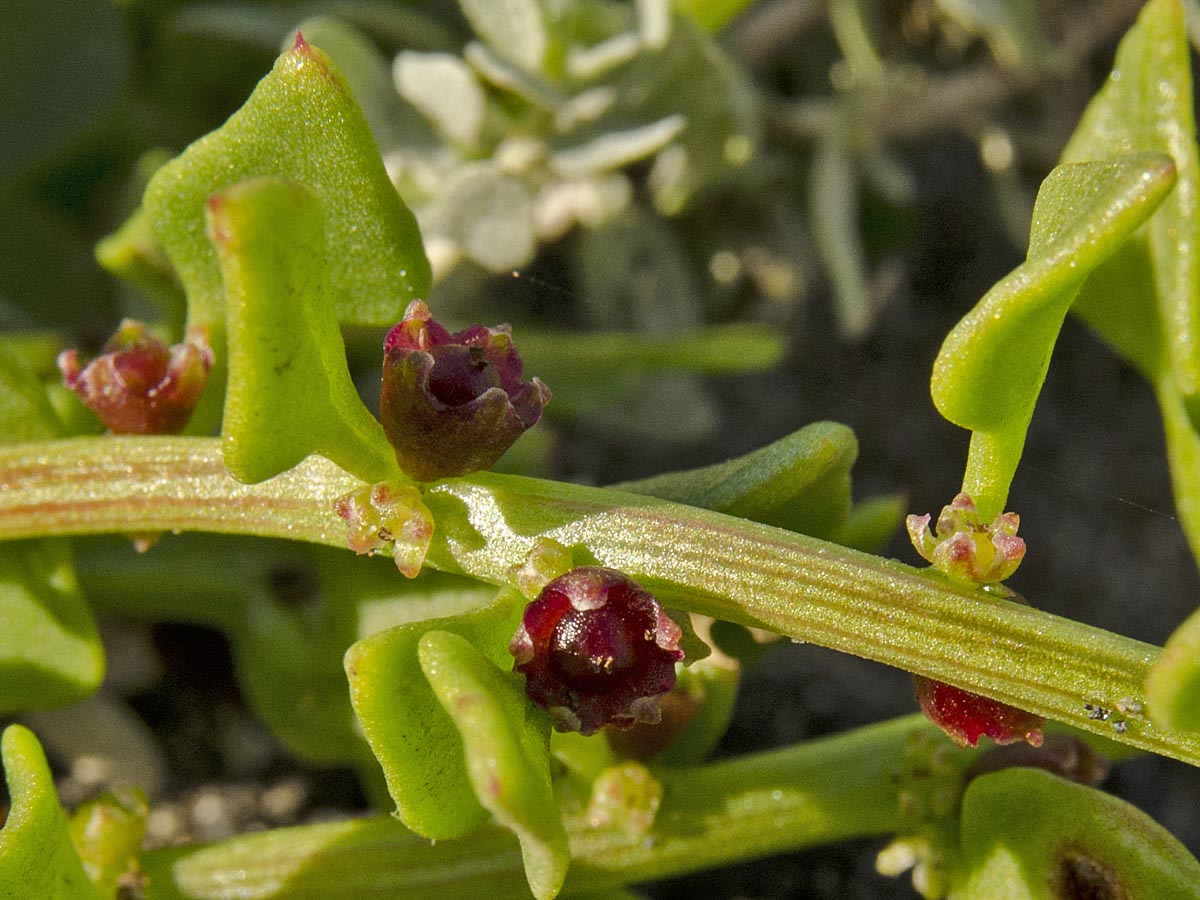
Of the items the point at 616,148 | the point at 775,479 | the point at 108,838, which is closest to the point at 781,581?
the point at 775,479

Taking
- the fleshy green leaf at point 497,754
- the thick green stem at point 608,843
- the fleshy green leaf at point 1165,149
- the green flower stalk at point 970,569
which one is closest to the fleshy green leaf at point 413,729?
the fleshy green leaf at point 497,754

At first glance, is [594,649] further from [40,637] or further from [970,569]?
[40,637]

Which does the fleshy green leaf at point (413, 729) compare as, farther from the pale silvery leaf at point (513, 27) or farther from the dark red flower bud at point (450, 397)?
the pale silvery leaf at point (513, 27)

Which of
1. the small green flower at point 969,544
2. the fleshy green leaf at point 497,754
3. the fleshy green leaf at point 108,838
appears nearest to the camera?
the fleshy green leaf at point 497,754

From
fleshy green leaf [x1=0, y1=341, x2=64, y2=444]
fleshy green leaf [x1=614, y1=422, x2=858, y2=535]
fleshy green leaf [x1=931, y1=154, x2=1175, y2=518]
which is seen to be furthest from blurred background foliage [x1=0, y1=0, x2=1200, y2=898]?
fleshy green leaf [x1=931, y1=154, x2=1175, y2=518]

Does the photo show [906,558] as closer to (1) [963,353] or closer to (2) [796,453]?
(2) [796,453]

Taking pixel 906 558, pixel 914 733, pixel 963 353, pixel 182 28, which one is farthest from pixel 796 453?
pixel 182 28

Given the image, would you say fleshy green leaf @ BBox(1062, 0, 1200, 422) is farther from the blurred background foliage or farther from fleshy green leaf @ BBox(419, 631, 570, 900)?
fleshy green leaf @ BBox(419, 631, 570, 900)
